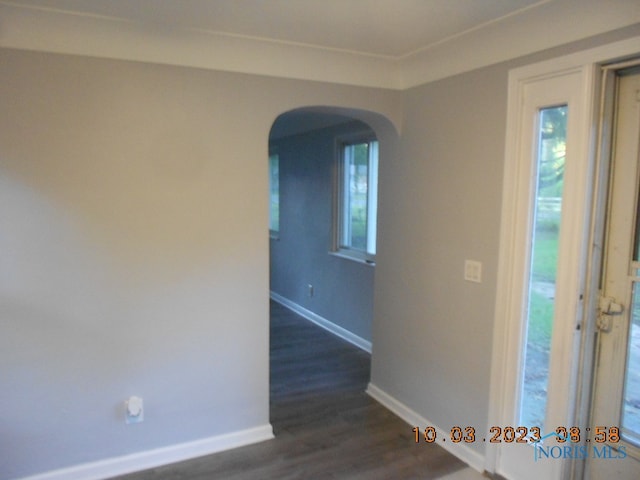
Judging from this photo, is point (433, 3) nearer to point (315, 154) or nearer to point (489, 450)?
point (489, 450)

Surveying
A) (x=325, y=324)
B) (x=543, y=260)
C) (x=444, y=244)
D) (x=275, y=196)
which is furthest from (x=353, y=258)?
(x=543, y=260)

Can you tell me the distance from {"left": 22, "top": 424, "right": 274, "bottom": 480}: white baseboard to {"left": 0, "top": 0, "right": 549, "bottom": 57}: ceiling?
2167 millimetres

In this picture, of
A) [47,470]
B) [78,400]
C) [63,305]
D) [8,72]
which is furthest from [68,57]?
[47,470]

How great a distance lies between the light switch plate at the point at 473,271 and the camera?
242 cm

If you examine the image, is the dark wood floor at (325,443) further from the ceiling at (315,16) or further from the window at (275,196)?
the window at (275,196)

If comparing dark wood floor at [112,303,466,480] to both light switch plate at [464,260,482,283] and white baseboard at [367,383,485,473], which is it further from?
light switch plate at [464,260,482,283]

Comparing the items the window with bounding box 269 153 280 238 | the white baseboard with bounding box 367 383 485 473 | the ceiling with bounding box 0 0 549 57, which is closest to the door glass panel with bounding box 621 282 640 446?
the white baseboard with bounding box 367 383 485 473

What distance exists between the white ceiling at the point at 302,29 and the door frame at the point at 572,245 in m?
0.13

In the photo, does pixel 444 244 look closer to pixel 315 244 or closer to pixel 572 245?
pixel 572 245

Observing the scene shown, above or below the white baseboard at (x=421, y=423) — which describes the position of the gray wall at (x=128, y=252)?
above

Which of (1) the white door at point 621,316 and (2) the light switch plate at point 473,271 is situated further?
(2) the light switch plate at point 473,271

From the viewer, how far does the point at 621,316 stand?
192cm

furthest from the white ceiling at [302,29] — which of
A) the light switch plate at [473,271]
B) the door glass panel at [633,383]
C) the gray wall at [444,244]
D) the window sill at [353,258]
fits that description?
the window sill at [353,258]

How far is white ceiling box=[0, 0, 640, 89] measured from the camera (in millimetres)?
1926
